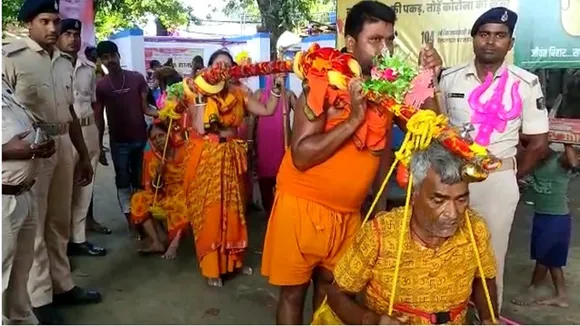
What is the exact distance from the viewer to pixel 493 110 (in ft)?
10.2

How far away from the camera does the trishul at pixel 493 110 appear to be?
10.1 feet

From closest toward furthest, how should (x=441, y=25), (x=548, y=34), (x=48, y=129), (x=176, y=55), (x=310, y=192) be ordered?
(x=310, y=192) → (x=48, y=129) → (x=548, y=34) → (x=441, y=25) → (x=176, y=55)

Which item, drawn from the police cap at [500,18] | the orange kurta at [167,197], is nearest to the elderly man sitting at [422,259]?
the police cap at [500,18]

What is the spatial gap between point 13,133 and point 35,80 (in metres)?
0.80

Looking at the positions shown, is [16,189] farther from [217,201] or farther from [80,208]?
[80,208]

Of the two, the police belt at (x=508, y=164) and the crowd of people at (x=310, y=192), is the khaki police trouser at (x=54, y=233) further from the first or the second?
the police belt at (x=508, y=164)

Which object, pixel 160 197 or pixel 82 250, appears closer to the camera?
pixel 82 250

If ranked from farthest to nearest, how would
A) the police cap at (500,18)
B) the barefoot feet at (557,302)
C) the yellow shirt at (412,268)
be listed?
the barefoot feet at (557,302) → the police cap at (500,18) → the yellow shirt at (412,268)

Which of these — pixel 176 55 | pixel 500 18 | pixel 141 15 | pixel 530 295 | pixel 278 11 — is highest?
pixel 141 15

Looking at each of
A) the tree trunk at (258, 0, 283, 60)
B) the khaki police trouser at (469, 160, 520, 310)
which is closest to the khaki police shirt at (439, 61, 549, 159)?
the khaki police trouser at (469, 160, 520, 310)

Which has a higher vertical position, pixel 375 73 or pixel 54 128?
pixel 375 73

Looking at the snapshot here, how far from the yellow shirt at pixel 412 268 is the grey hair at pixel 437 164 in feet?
0.65

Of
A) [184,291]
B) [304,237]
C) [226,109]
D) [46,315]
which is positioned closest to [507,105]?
[304,237]

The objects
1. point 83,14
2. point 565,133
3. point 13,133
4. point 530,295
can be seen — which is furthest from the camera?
point 83,14
